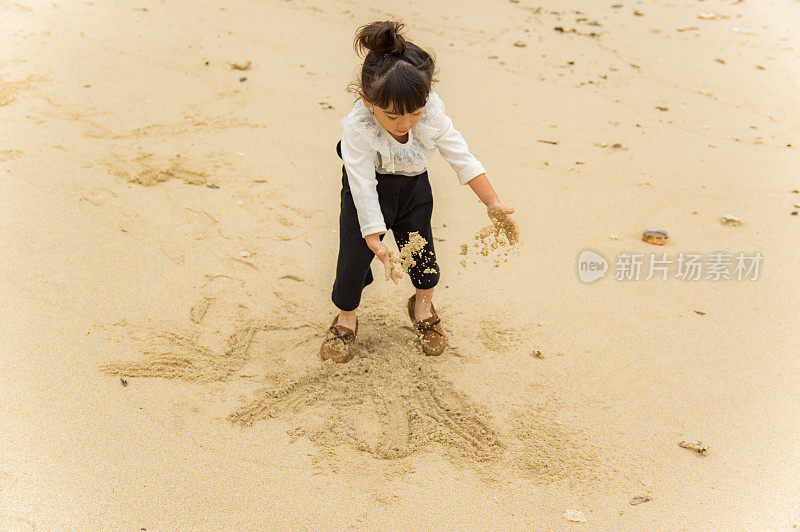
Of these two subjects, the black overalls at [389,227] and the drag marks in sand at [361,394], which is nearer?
the drag marks in sand at [361,394]

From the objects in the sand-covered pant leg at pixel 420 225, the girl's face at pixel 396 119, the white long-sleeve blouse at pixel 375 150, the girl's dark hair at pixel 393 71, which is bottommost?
the sand-covered pant leg at pixel 420 225

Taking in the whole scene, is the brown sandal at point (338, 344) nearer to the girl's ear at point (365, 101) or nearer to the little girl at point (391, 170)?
the little girl at point (391, 170)

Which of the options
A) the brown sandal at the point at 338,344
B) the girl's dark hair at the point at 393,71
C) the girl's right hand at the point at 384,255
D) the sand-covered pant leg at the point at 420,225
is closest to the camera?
the girl's dark hair at the point at 393,71

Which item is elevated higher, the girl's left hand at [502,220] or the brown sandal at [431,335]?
the girl's left hand at [502,220]

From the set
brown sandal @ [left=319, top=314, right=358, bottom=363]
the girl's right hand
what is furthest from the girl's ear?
brown sandal @ [left=319, top=314, right=358, bottom=363]

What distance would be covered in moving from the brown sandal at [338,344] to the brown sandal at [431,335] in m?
0.27

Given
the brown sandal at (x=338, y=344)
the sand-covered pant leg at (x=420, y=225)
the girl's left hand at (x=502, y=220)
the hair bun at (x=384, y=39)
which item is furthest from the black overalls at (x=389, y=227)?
the hair bun at (x=384, y=39)

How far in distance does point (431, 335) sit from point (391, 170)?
761 mm

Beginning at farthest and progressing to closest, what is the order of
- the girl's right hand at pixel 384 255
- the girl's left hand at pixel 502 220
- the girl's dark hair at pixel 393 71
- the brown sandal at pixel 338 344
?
the brown sandal at pixel 338 344, the girl's left hand at pixel 502 220, the girl's right hand at pixel 384 255, the girl's dark hair at pixel 393 71

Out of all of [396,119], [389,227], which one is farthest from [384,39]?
[389,227]

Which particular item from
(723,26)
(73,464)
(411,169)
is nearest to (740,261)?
(411,169)

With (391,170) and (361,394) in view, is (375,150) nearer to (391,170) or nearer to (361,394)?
(391,170)

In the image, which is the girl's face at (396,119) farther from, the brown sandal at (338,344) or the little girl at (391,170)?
the brown sandal at (338,344)

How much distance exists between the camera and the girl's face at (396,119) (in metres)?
2.09
